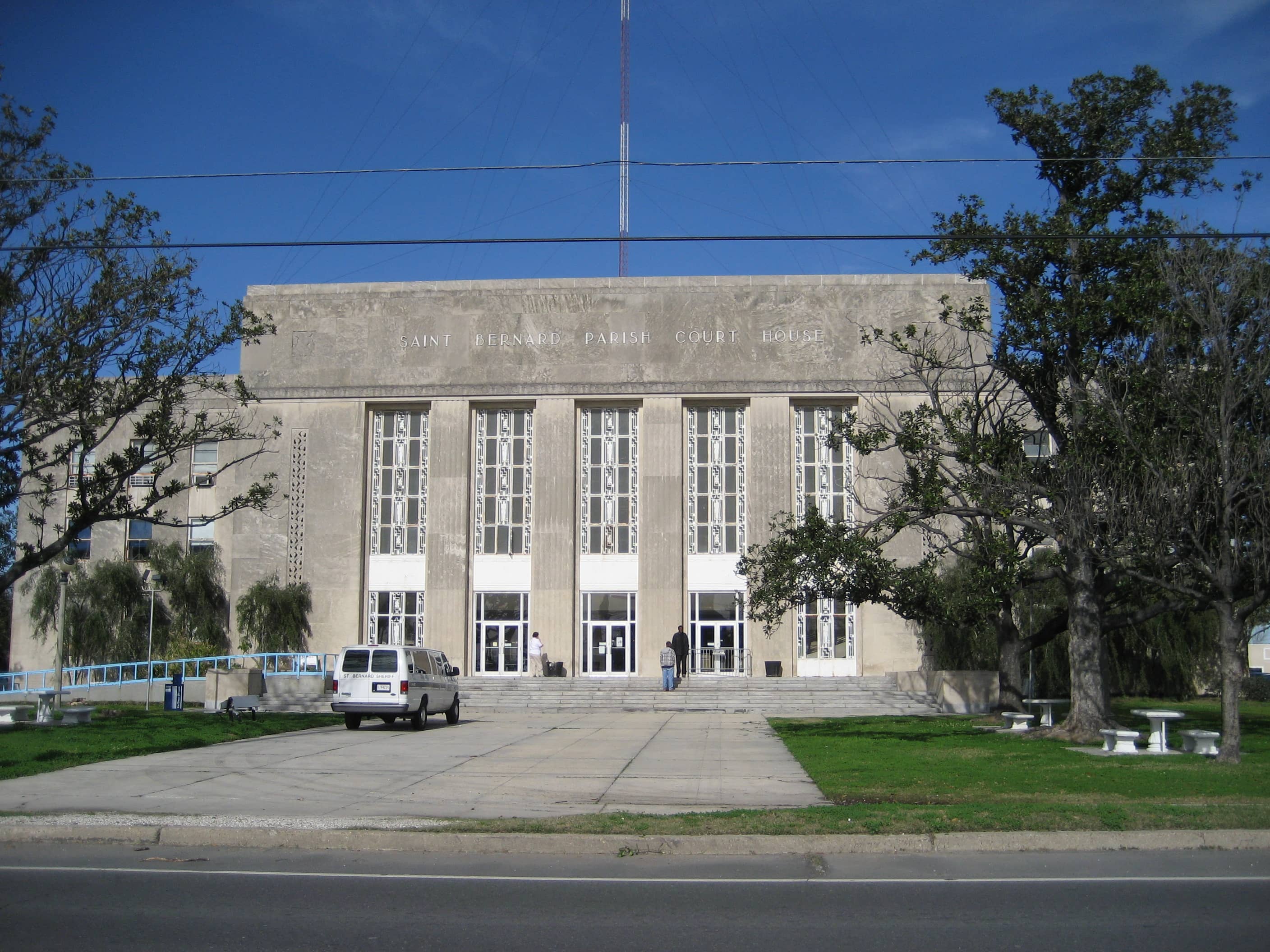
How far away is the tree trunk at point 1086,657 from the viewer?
2108 cm

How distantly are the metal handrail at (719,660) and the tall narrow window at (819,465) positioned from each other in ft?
20.4

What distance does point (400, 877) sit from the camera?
9125 mm

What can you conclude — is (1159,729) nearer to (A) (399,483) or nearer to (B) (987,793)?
(B) (987,793)

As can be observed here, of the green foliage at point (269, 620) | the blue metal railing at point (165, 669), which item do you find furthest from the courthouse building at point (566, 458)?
the blue metal railing at point (165, 669)

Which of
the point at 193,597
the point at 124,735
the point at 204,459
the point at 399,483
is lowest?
the point at 124,735

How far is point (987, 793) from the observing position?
1363cm

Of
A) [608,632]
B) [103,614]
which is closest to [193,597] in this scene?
[103,614]

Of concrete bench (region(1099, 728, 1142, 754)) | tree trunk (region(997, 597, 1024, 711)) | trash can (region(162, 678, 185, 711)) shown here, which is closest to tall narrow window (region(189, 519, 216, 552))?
trash can (region(162, 678, 185, 711))

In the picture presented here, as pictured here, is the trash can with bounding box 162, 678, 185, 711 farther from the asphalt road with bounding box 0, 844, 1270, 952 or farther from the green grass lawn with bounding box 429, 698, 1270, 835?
the asphalt road with bounding box 0, 844, 1270, 952

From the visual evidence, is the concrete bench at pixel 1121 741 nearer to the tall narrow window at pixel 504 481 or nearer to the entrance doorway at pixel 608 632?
the entrance doorway at pixel 608 632

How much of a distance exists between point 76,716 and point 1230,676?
22280mm

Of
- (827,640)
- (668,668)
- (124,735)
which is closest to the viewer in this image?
(124,735)

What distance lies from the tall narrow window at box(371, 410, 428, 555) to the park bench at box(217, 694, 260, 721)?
474 inches

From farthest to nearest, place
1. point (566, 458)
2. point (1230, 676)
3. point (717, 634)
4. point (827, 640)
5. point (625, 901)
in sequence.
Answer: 1. point (566, 458)
2. point (717, 634)
3. point (827, 640)
4. point (1230, 676)
5. point (625, 901)
